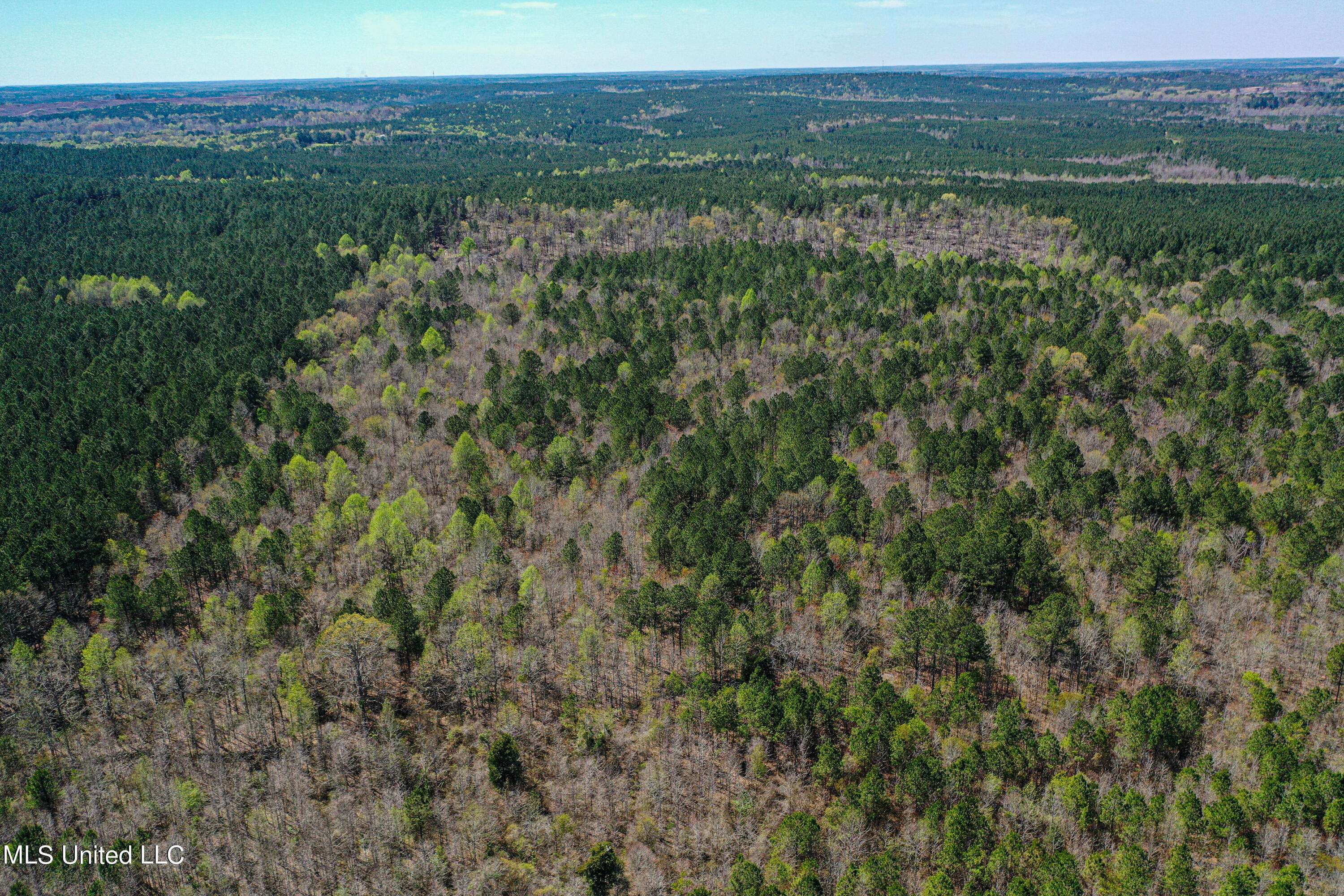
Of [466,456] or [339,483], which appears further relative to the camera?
[466,456]

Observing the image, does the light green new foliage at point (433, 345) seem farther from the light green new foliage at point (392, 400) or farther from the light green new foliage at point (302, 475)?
the light green new foliage at point (302, 475)

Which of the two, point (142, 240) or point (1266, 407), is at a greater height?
point (142, 240)

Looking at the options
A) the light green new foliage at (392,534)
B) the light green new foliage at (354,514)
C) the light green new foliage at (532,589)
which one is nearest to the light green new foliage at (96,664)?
the light green new foliage at (392,534)

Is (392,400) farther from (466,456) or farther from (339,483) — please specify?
(339,483)

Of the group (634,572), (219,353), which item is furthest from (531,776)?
(219,353)

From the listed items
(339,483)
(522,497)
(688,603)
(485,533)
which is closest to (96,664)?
(485,533)

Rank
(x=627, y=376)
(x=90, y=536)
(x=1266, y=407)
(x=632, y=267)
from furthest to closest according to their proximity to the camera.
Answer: (x=632, y=267) → (x=627, y=376) → (x=1266, y=407) → (x=90, y=536)

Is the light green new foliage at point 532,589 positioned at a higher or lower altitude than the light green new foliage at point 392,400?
lower

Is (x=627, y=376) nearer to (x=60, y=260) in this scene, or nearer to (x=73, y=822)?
(x=73, y=822)

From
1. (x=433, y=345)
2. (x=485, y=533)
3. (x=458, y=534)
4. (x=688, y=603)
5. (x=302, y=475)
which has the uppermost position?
(x=433, y=345)
